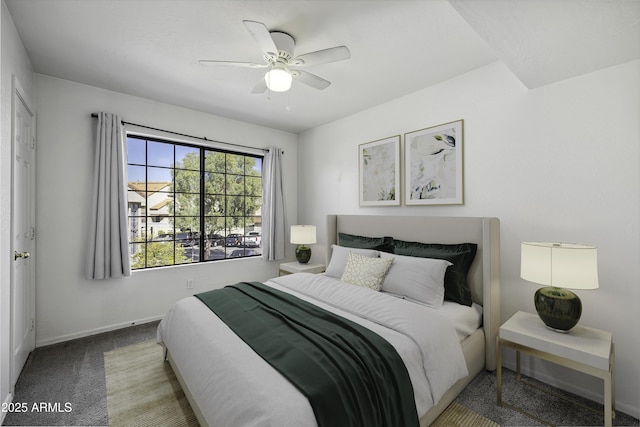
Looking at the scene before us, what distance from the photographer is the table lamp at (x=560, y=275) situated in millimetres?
1719

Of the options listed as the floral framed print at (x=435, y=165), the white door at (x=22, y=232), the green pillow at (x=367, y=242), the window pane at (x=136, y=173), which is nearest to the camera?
the white door at (x=22, y=232)

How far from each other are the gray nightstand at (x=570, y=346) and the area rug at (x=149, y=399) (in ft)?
1.26

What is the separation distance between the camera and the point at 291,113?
382 cm

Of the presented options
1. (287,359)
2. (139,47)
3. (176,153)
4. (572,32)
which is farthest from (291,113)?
(287,359)

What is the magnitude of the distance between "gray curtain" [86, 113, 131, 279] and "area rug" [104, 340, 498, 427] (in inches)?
36.5

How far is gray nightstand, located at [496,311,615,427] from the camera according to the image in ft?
5.19

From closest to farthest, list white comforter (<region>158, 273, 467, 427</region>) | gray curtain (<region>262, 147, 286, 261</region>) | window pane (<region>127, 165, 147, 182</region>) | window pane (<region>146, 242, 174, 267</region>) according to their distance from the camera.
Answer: white comforter (<region>158, 273, 467, 427</region>) → window pane (<region>127, 165, 147, 182</region>) → window pane (<region>146, 242, 174, 267</region>) → gray curtain (<region>262, 147, 286, 261</region>)

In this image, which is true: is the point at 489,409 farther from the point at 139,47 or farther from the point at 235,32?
the point at 139,47

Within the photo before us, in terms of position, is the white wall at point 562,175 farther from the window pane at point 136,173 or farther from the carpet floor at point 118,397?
the window pane at point 136,173

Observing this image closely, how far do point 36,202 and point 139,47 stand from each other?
1.87 metres

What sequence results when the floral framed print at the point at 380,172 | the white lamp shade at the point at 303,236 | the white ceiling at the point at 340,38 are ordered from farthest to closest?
the white lamp shade at the point at 303,236
the floral framed print at the point at 380,172
the white ceiling at the point at 340,38

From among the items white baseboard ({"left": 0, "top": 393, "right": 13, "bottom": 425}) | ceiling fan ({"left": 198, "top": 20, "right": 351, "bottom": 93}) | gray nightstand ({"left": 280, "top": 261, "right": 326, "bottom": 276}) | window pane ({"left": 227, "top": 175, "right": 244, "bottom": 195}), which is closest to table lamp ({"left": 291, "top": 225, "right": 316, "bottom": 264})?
gray nightstand ({"left": 280, "top": 261, "right": 326, "bottom": 276})

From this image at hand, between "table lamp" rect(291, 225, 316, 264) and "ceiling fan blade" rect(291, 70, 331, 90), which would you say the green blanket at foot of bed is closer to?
"ceiling fan blade" rect(291, 70, 331, 90)

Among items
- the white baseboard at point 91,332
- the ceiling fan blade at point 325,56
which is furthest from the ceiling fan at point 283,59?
the white baseboard at point 91,332
